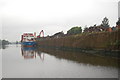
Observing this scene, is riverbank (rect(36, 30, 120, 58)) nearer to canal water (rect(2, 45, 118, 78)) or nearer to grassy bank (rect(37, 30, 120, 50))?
grassy bank (rect(37, 30, 120, 50))

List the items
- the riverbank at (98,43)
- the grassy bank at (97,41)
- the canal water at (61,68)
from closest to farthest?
1. the canal water at (61,68)
2. the riverbank at (98,43)
3. the grassy bank at (97,41)

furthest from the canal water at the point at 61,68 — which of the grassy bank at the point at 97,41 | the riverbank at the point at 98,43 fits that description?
the grassy bank at the point at 97,41

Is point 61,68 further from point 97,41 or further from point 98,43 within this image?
point 97,41

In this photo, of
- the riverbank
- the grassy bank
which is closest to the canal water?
the riverbank

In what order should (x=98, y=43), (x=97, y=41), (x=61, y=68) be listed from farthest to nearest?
(x=97, y=41) → (x=98, y=43) → (x=61, y=68)

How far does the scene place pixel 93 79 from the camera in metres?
8.46

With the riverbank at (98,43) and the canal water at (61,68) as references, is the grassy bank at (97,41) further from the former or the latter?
the canal water at (61,68)

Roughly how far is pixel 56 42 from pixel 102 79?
50.9 m

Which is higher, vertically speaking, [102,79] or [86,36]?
[86,36]

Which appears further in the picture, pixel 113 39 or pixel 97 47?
pixel 97 47

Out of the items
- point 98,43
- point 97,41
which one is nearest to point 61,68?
point 98,43

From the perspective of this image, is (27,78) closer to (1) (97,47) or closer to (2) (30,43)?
(1) (97,47)

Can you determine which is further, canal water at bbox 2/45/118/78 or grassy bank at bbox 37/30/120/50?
grassy bank at bbox 37/30/120/50

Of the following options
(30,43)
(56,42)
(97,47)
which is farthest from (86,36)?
(30,43)
